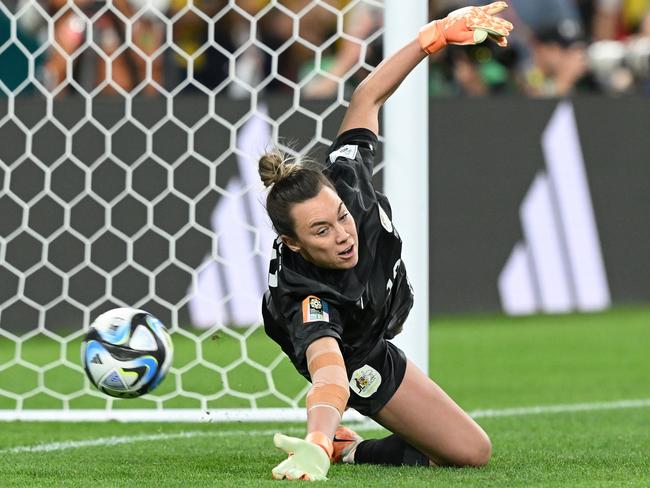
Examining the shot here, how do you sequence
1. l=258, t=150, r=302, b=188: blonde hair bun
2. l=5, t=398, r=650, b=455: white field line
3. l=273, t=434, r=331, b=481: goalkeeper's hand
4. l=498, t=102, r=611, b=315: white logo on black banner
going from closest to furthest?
l=273, t=434, r=331, b=481: goalkeeper's hand < l=258, t=150, r=302, b=188: blonde hair bun < l=5, t=398, r=650, b=455: white field line < l=498, t=102, r=611, b=315: white logo on black banner

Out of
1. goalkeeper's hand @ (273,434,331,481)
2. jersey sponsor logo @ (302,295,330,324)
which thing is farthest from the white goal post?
goalkeeper's hand @ (273,434,331,481)

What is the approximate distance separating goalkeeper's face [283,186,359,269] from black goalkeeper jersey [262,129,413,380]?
11 centimetres

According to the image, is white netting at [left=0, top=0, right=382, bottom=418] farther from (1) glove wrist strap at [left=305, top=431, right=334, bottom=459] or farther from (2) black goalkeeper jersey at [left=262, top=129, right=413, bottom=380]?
(1) glove wrist strap at [left=305, top=431, right=334, bottom=459]

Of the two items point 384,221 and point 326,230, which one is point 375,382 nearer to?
point 384,221

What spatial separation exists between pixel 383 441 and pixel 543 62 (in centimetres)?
777

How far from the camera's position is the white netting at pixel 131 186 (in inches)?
317

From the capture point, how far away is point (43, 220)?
8719 millimetres

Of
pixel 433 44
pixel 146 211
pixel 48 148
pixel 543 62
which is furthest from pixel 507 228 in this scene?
pixel 433 44

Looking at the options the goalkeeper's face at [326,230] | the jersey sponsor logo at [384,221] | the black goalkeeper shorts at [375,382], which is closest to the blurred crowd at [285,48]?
the jersey sponsor logo at [384,221]

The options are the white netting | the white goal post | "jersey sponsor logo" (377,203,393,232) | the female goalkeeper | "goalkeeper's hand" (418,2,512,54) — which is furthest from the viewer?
the white netting

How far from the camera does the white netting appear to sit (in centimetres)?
806

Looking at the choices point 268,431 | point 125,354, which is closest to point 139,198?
point 268,431

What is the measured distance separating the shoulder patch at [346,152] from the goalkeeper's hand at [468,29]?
49 centimetres

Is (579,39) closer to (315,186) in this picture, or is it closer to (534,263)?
(534,263)
